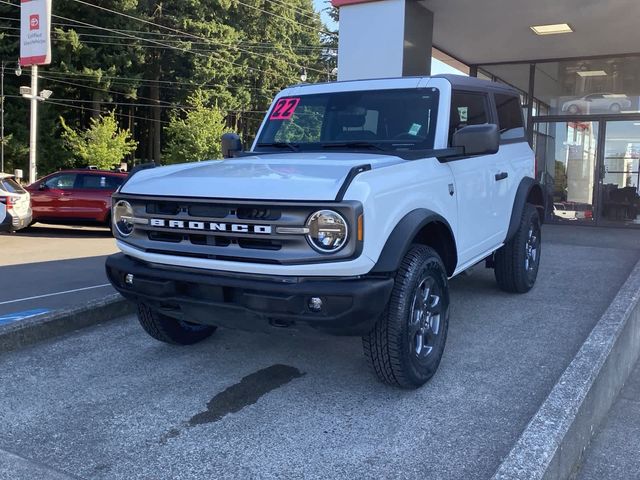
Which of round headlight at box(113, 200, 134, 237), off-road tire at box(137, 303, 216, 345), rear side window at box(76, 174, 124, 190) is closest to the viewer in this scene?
round headlight at box(113, 200, 134, 237)

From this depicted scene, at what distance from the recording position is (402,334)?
338 cm

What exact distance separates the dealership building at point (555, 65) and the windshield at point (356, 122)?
525cm

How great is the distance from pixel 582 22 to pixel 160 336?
9.48 m

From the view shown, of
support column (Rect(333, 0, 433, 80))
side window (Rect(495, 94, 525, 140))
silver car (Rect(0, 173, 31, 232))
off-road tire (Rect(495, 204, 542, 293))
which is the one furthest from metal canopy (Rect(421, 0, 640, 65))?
silver car (Rect(0, 173, 31, 232))

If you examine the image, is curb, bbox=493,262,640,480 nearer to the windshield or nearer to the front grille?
the front grille

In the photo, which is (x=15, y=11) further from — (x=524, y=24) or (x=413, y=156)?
(x=413, y=156)

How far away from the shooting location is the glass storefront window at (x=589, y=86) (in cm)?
1264

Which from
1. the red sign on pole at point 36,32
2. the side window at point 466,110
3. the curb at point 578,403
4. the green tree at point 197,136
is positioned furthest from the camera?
the green tree at point 197,136

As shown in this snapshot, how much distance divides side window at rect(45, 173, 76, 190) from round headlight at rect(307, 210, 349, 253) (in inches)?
559

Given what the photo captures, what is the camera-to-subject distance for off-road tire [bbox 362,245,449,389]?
3.38 m

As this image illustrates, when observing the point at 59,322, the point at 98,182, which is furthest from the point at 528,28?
the point at 98,182

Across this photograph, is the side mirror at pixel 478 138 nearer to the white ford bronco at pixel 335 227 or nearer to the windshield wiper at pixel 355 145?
the white ford bronco at pixel 335 227

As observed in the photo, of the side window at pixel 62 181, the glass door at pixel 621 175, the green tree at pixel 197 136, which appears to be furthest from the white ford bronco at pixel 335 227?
the green tree at pixel 197 136

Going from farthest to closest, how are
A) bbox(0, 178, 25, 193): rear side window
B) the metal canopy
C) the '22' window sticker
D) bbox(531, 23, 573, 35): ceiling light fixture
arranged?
bbox(0, 178, 25, 193): rear side window < bbox(531, 23, 573, 35): ceiling light fixture < the metal canopy < the '22' window sticker
